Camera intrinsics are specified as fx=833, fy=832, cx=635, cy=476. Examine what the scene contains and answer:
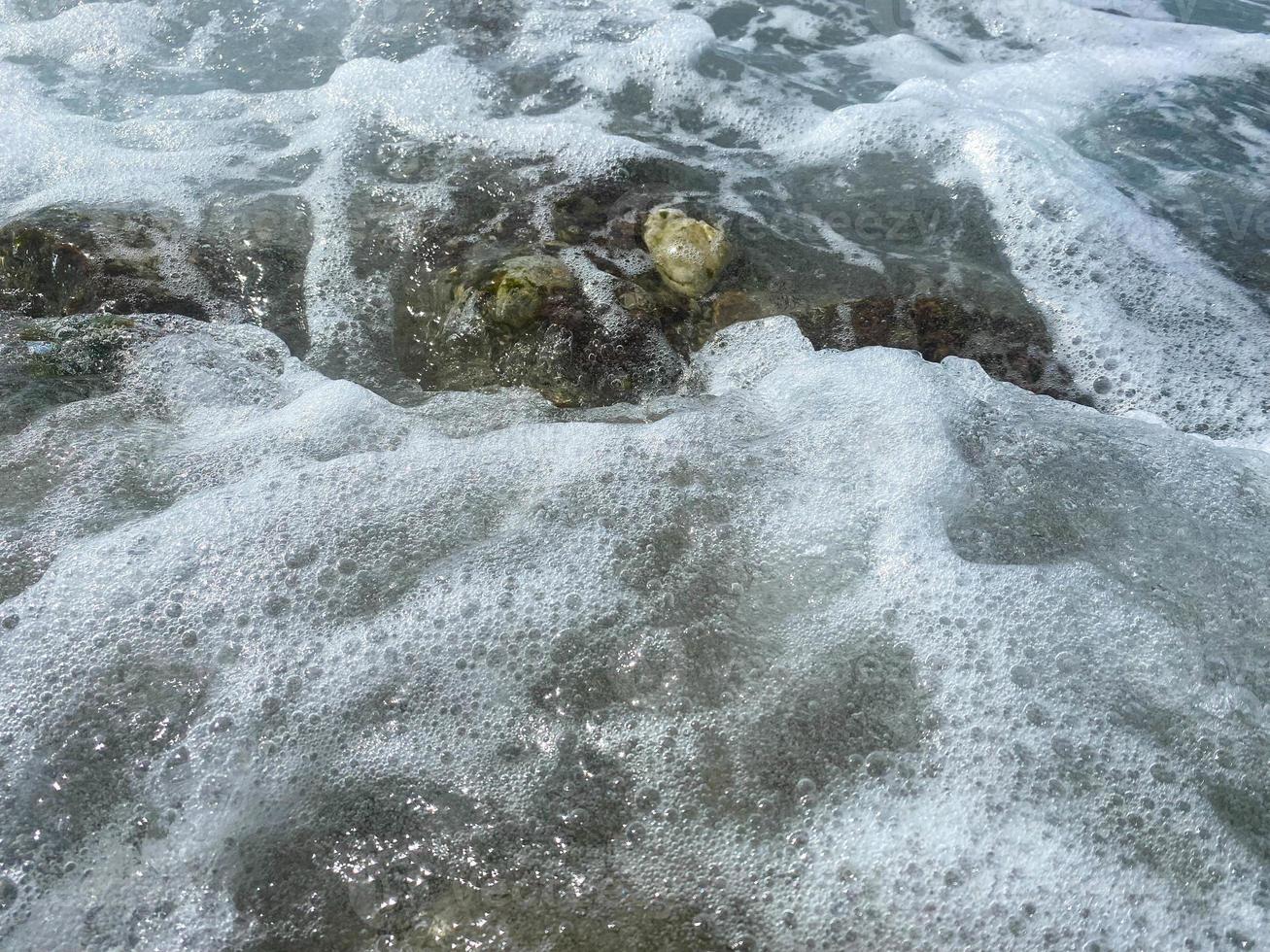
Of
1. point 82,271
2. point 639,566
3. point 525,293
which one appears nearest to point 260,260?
point 82,271

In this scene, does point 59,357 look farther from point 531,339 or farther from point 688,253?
point 688,253

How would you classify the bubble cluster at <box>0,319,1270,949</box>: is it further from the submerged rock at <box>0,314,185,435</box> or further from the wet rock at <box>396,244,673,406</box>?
the wet rock at <box>396,244,673,406</box>

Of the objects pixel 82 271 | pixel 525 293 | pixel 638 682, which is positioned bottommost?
pixel 638 682

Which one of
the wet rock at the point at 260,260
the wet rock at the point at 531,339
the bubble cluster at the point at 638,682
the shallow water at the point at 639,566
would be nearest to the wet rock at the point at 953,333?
the shallow water at the point at 639,566

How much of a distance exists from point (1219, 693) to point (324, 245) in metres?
3.69

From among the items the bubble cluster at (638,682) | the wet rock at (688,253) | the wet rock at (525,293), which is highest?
the wet rock at (688,253)

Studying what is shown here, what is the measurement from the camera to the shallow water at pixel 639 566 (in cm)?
189

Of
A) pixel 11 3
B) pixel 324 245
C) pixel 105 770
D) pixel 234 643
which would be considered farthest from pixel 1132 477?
pixel 11 3

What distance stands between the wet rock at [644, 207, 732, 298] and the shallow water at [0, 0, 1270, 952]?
4.9 inches

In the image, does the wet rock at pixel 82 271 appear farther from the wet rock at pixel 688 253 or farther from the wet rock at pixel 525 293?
the wet rock at pixel 688 253

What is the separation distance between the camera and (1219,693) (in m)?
2.21

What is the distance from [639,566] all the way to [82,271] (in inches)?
108

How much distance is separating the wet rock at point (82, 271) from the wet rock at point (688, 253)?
75.7 inches

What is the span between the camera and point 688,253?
358cm
